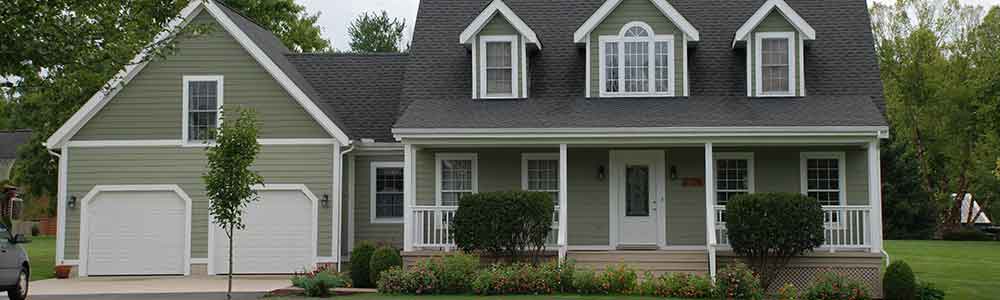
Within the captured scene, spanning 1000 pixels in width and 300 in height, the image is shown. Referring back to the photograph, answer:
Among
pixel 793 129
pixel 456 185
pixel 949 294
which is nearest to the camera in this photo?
pixel 793 129

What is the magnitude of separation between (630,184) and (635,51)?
2.74m

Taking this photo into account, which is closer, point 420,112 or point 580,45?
point 420,112

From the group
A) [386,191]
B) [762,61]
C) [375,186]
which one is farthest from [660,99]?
[375,186]

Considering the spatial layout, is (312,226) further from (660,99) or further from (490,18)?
(660,99)

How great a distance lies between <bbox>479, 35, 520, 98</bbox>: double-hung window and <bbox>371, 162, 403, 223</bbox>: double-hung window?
3.04 metres

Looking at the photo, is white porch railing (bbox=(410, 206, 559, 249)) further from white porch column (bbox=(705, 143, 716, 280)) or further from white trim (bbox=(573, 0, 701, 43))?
white trim (bbox=(573, 0, 701, 43))

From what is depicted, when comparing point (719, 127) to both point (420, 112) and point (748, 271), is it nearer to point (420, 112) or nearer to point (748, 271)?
point (748, 271)

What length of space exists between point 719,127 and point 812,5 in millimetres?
5813

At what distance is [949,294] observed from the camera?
21.0 meters

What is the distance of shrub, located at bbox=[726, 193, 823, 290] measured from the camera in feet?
61.8

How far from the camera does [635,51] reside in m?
22.0

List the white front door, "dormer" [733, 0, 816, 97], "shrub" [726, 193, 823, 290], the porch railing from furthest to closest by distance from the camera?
the white front door
"dormer" [733, 0, 816, 97]
the porch railing
"shrub" [726, 193, 823, 290]

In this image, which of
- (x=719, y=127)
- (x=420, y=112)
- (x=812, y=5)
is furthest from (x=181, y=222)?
(x=812, y=5)

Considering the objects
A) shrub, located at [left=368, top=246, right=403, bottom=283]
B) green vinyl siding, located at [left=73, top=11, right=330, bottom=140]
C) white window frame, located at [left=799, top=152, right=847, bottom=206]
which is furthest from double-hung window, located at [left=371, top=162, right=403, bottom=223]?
white window frame, located at [left=799, top=152, right=847, bottom=206]
